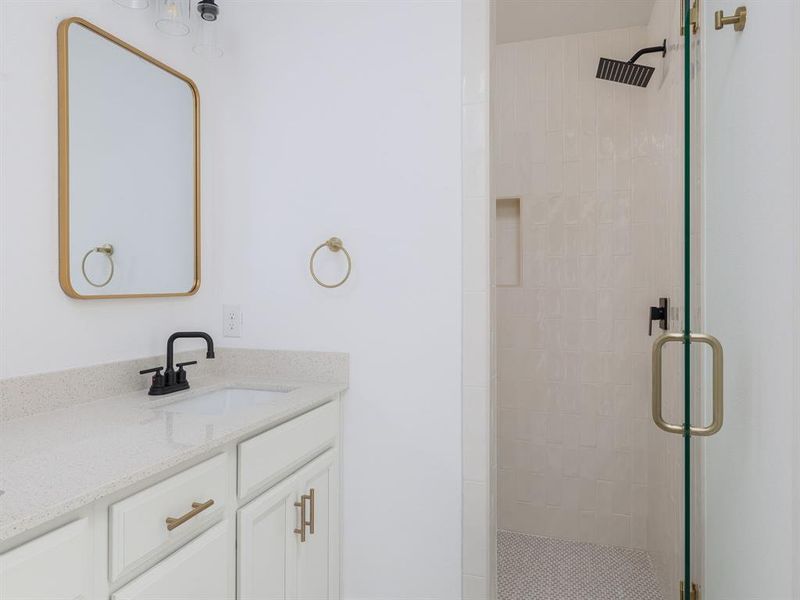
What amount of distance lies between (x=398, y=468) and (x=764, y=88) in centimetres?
140

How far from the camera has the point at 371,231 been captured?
1768 mm

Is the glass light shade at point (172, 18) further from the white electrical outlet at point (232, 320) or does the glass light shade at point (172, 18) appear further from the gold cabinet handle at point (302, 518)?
the gold cabinet handle at point (302, 518)

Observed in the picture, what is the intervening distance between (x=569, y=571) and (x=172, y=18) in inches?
103

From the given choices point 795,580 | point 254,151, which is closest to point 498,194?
point 254,151

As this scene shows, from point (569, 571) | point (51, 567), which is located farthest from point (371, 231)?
point (569, 571)

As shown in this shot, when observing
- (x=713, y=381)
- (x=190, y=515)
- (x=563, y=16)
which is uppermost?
(x=563, y=16)

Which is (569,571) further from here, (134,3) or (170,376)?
(134,3)

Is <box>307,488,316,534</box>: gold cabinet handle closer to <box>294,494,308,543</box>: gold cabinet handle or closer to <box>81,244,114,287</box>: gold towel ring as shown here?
<box>294,494,308,543</box>: gold cabinet handle

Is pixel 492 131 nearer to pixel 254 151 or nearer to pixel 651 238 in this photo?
pixel 254 151

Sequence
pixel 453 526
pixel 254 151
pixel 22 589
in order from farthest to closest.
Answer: pixel 254 151 → pixel 453 526 → pixel 22 589

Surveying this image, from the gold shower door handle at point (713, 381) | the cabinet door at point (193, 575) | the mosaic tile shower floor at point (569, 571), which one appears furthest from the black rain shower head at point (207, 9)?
the mosaic tile shower floor at point (569, 571)

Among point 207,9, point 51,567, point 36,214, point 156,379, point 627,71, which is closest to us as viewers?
point 51,567

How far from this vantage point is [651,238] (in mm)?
2447

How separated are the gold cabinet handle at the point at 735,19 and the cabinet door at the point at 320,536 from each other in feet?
4.78
